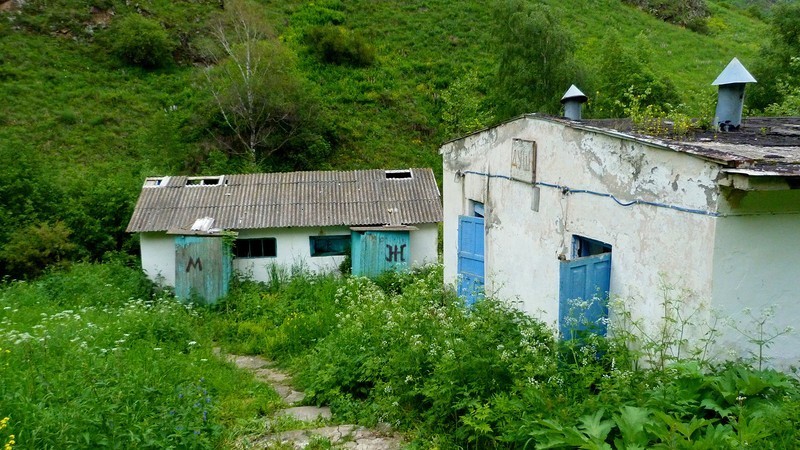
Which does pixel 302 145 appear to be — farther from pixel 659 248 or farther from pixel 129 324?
pixel 659 248

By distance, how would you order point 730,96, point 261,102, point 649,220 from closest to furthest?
1. point 649,220
2. point 730,96
3. point 261,102

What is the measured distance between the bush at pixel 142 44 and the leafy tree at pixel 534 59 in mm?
16138

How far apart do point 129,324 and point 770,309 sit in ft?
29.2

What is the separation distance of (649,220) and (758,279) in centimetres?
113

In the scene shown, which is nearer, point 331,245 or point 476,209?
point 476,209

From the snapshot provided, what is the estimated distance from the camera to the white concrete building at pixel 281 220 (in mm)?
14289

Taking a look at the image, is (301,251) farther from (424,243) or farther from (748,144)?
(748,144)

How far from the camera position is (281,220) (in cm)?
1438

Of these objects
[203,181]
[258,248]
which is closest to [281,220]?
[258,248]

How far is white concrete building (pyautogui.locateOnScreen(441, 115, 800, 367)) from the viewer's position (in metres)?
5.07

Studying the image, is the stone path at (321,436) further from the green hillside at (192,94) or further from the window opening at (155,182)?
the green hillside at (192,94)

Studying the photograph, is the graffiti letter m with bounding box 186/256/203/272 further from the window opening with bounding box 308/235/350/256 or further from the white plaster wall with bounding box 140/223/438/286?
the window opening with bounding box 308/235/350/256

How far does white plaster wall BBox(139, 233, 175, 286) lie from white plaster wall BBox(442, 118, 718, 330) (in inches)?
330

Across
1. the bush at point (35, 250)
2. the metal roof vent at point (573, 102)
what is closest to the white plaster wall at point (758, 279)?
the metal roof vent at point (573, 102)
